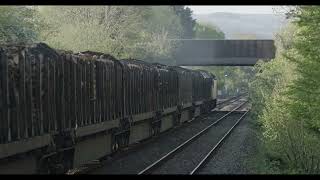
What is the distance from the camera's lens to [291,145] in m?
16.2

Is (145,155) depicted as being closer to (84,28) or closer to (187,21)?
(84,28)

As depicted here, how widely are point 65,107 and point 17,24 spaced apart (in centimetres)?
1535

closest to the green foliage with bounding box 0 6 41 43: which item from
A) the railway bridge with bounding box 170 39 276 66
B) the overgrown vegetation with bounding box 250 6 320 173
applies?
the overgrown vegetation with bounding box 250 6 320 173

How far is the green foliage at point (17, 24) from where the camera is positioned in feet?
88.0

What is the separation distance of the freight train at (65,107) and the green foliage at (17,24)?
731 centimetres

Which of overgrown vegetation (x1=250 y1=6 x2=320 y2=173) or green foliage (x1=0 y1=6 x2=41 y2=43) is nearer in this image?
overgrown vegetation (x1=250 y1=6 x2=320 y2=173)

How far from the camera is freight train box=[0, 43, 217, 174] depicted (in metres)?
11.1

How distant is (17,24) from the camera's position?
28.1 m

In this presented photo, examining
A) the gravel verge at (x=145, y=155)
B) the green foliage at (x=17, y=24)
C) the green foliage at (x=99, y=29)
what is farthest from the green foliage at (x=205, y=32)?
the gravel verge at (x=145, y=155)

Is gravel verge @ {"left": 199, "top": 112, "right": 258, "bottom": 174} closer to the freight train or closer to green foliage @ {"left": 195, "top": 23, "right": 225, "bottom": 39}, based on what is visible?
the freight train

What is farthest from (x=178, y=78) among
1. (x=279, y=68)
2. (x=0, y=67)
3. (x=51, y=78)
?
(x=0, y=67)

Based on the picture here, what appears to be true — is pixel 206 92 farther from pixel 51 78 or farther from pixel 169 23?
pixel 51 78

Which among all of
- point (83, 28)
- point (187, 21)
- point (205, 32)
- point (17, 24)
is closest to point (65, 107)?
point (17, 24)

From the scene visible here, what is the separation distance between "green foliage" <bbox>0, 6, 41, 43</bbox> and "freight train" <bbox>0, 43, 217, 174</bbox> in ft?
24.0
